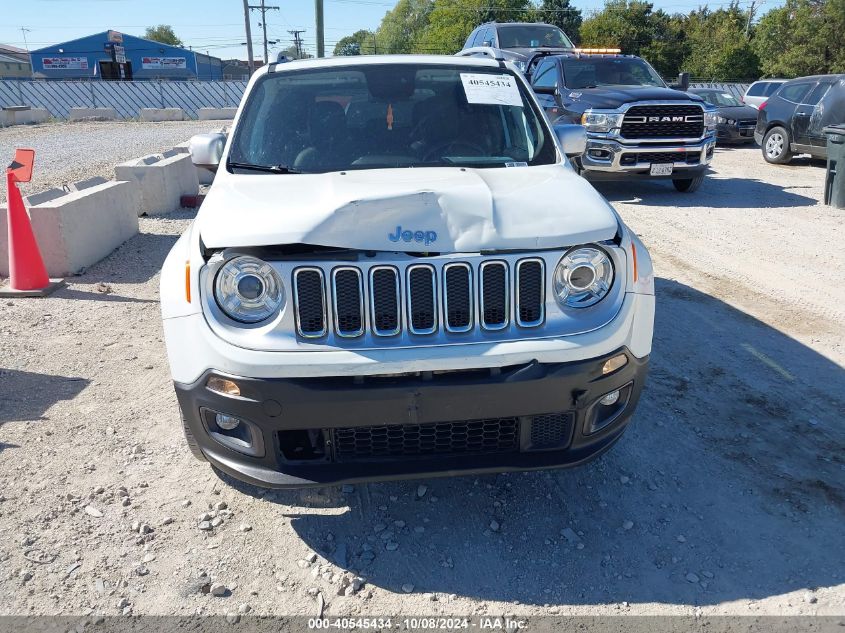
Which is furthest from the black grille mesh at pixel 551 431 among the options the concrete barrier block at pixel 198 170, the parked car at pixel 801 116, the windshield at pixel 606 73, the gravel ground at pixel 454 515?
the parked car at pixel 801 116

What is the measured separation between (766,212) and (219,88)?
118ft

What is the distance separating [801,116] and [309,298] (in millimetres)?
13686

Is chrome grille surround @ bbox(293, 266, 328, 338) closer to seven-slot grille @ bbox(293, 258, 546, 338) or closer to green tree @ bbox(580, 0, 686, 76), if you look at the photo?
seven-slot grille @ bbox(293, 258, 546, 338)

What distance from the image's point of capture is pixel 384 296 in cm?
268

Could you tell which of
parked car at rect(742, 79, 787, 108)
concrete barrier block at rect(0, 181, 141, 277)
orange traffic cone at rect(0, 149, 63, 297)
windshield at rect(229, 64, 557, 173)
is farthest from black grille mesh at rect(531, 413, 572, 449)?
parked car at rect(742, 79, 787, 108)

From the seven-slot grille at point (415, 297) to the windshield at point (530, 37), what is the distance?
1351cm

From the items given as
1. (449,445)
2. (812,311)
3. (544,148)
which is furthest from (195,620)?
(812,311)

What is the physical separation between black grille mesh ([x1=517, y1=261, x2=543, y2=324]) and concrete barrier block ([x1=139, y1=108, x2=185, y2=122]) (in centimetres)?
3500

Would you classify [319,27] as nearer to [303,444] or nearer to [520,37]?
[520,37]

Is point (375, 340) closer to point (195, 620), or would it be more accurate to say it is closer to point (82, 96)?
point (195, 620)

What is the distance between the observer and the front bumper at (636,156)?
10.1 metres

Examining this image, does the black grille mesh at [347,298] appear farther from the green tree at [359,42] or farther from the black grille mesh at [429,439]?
the green tree at [359,42]

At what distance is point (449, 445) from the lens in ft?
9.29

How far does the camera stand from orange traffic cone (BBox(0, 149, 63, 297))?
6230 millimetres
